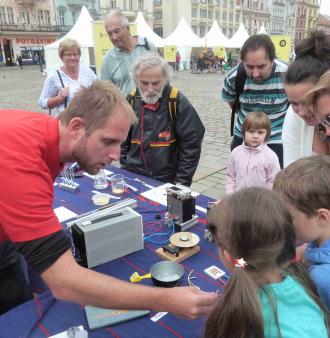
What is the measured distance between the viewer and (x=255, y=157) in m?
2.91

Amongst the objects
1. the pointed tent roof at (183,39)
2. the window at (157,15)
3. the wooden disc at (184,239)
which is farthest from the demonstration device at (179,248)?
the window at (157,15)

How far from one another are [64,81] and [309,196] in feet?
11.7

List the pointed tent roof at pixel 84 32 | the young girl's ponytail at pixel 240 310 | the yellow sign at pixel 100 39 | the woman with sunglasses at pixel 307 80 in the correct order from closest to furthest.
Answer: the young girl's ponytail at pixel 240 310, the woman with sunglasses at pixel 307 80, the yellow sign at pixel 100 39, the pointed tent roof at pixel 84 32

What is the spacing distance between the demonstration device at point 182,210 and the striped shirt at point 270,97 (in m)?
1.64

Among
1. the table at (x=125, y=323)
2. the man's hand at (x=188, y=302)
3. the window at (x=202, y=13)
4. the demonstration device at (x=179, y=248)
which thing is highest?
the window at (x=202, y=13)

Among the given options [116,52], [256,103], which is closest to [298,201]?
[256,103]

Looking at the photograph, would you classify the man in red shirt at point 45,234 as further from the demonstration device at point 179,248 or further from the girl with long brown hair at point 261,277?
the demonstration device at point 179,248

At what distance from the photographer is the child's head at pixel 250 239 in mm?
1022

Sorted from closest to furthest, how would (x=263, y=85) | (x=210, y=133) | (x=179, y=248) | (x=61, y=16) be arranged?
(x=179, y=248) < (x=263, y=85) < (x=210, y=133) < (x=61, y=16)

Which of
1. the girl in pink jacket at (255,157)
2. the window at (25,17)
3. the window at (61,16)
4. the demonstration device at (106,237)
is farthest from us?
the window at (61,16)

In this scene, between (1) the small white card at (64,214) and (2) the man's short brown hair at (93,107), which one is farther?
(1) the small white card at (64,214)

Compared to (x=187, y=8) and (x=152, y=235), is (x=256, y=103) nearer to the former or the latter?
(x=152, y=235)

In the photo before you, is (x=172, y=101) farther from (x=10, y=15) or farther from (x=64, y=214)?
(x=10, y=15)

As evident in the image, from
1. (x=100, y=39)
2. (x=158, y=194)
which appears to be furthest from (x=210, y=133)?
(x=158, y=194)
